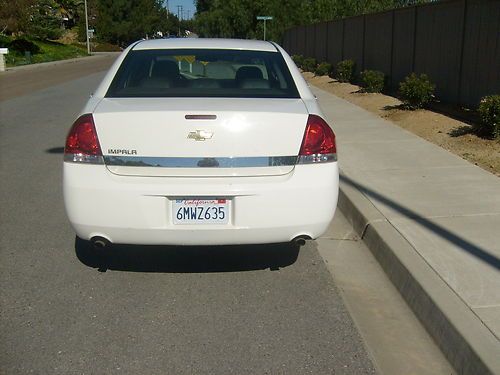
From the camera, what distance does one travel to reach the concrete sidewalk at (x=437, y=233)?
3.14 m

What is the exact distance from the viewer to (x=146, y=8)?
10000 centimetres

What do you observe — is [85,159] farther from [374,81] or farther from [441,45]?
Result: [374,81]

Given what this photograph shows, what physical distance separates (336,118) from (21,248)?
315 inches

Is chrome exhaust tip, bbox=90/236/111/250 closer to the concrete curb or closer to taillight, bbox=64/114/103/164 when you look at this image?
taillight, bbox=64/114/103/164

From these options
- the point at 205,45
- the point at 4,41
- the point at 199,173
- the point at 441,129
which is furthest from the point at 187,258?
the point at 4,41

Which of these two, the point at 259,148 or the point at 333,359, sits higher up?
the point at 259,148

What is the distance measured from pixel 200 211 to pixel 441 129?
272 inches

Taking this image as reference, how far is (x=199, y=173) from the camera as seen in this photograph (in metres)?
3.57

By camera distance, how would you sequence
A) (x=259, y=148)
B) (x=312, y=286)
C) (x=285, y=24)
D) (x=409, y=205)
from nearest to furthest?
(x=259, y=148) < (x=312, y=286) < (x=409, y=205) < (x=285, y=24)

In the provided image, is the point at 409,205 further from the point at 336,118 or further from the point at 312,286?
the point at 336,118

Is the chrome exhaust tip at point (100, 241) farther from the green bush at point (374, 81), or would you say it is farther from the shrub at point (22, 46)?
the shrub at point (22, 46)

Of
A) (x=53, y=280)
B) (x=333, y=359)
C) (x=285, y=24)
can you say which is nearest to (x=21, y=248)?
(x=53, y=280)

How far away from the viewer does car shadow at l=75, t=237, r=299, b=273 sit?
4352mm

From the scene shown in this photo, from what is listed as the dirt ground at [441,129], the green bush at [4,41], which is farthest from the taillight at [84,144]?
the green bush at [4,41]
